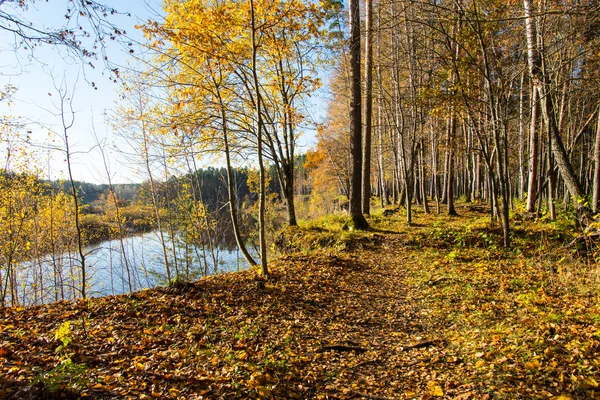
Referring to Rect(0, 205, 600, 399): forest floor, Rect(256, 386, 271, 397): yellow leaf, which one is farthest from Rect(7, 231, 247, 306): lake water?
Rect(256, 386, 271, 397): yellow leaf

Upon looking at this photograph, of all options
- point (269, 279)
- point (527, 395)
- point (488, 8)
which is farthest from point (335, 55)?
point (527, 395)

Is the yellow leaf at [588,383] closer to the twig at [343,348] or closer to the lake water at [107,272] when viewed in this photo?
the twig at [343,348]

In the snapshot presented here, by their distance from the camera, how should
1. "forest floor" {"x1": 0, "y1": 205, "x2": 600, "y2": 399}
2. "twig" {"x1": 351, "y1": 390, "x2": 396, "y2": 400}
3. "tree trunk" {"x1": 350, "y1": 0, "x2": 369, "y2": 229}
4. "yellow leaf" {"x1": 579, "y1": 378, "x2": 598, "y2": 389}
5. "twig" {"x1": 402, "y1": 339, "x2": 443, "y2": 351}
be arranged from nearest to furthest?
"yellow leaf" {"x1": 579, "y1": 378, "x2": 598, "y2": 389} → "forest floor" {"x1": 0, "y1": 205, "x2": 600, "y2": 399} → "twig" {"x1": 351, "y1": 390, "x2": 396, "y2": 400} → "twig" {"x1": 402, "y1": 339, "x2": 443, "y2": 351} → "tree trunk" {"x1": 350, "y1": 0, "x2": 369, "y2": 229}

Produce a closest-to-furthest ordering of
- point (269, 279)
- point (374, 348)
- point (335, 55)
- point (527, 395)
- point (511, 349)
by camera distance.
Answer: point (527, 395), point (511, 349), point (374, 348), point (269, 279), point (335, 55)

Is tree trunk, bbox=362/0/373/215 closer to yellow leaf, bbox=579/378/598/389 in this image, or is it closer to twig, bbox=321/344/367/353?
twig, bbox=321/344/367/353

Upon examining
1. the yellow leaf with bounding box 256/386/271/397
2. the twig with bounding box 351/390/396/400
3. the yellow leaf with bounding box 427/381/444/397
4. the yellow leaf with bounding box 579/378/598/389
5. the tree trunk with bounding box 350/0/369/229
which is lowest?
the twig with bounding box 351/390/396/400

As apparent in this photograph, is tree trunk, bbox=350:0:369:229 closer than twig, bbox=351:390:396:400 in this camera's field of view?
No

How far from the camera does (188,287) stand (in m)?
5.31

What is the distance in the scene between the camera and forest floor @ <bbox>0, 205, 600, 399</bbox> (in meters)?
2.61

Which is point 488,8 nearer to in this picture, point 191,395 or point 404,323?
point 404,323

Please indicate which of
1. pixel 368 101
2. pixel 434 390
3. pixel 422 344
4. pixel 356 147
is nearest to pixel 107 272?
pixel 356 147

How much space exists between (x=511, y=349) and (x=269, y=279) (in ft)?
13.3

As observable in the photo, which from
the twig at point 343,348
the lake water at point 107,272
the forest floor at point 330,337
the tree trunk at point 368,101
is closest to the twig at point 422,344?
the forest floor at point 330,337

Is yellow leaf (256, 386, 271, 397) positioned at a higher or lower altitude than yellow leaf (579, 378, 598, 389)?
lower
